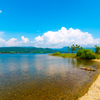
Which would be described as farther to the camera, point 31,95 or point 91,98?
point 31,95

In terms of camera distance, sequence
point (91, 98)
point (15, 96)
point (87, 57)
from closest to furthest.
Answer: point (91, 98) < point (15, 96) < point (87, 57)

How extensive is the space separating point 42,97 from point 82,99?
7.64 m

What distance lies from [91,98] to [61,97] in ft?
17.9

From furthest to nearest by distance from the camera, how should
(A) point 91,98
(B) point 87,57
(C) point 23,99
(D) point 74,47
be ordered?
(D) point 74,47 → (B) point 87,57 → (C) point 23,99 → (A) point 91,98

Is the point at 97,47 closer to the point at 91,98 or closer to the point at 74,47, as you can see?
the point at 74,47

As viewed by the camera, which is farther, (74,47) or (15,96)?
(74,47)

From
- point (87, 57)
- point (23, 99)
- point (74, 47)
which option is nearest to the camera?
point (23, 99)

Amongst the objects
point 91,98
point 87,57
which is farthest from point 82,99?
point 87,57

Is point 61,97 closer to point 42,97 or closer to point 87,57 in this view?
point 42,97

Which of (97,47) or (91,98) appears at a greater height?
(97,47)

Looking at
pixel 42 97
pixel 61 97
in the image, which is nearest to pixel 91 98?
pixel 61 97

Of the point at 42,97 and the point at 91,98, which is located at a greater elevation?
the point at 91,98

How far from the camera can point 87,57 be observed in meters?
93.1

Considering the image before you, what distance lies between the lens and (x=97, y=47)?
130875 mm
